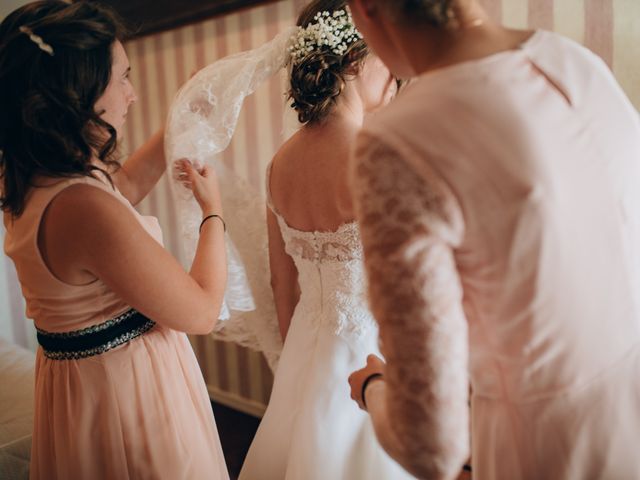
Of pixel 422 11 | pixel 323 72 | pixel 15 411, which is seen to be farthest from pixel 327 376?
pixel 15 411

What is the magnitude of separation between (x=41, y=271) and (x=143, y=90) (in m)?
2.38

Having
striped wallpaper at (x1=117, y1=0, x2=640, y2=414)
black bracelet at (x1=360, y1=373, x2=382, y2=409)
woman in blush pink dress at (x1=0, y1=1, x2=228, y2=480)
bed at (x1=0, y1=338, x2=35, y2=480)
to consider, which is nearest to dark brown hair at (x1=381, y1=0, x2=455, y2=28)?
black bracelet at (x1=360, y1=373, x2=382, y2=409)

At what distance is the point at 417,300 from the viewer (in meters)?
0.62

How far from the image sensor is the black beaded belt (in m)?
1.18

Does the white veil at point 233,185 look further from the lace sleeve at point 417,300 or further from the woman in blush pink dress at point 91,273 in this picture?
the lace sleeve at point 417,300

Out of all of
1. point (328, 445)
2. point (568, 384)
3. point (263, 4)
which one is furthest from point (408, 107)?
point (263, 4)

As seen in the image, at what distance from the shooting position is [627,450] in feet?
2.41

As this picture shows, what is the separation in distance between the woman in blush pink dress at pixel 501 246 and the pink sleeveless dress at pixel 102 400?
637 millimetres

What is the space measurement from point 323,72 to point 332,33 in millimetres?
97

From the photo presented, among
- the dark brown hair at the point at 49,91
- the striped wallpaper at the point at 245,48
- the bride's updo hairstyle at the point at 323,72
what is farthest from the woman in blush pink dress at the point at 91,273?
the striped wallpaper at the point at 245,48

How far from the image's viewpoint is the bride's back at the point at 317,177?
4.59ft

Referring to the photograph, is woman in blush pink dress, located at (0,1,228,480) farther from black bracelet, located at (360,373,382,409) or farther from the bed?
the bed

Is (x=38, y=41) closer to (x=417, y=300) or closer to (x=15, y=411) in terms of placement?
(x=417, y=300)

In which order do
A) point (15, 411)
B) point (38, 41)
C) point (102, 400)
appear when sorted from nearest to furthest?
point (38, 41), point (102, 400), point (15, 411)
